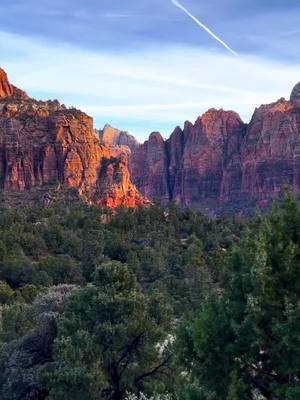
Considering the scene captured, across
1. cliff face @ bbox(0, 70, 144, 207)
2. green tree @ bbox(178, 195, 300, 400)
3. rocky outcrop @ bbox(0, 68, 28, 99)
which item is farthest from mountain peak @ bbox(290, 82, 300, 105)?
green tree @ bbox(178, 195, 300, 400)

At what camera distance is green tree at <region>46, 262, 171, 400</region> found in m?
21.8

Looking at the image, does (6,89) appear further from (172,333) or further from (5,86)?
(172,333)

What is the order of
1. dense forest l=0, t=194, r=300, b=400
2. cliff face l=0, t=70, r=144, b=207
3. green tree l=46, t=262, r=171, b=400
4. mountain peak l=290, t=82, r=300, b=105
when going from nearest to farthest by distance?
1. dense forest l=0, t=194, r=300, b=400
2. green tree l=46, t=262, r=171, b=400
3. cliff face l=0, t=70, r=144, b=207
4. mountain peak l=290, t=82, r=300, b=105

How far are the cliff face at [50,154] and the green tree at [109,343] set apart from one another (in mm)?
96173

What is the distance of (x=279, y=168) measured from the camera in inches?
7096

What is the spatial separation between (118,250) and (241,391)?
4944cm

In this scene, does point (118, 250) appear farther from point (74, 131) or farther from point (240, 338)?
point (74, 131)

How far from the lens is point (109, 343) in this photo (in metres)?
23.4

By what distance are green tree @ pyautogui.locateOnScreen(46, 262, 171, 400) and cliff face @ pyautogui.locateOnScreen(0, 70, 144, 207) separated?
9617 cm

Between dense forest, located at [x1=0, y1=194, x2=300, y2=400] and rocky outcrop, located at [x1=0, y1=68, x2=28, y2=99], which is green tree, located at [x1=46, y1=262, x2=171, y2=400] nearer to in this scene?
dense forest, located at [x1=0, y1=194, x2=300, y2=400]

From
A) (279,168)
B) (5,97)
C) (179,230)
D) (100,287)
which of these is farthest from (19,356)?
(279,168)

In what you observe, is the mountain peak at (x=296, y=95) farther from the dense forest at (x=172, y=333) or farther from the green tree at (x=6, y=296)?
the green tree at (x=6, y=296)

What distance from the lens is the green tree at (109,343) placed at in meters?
21.8

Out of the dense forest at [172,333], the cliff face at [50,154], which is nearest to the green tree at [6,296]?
the dense forest at [172,333]
